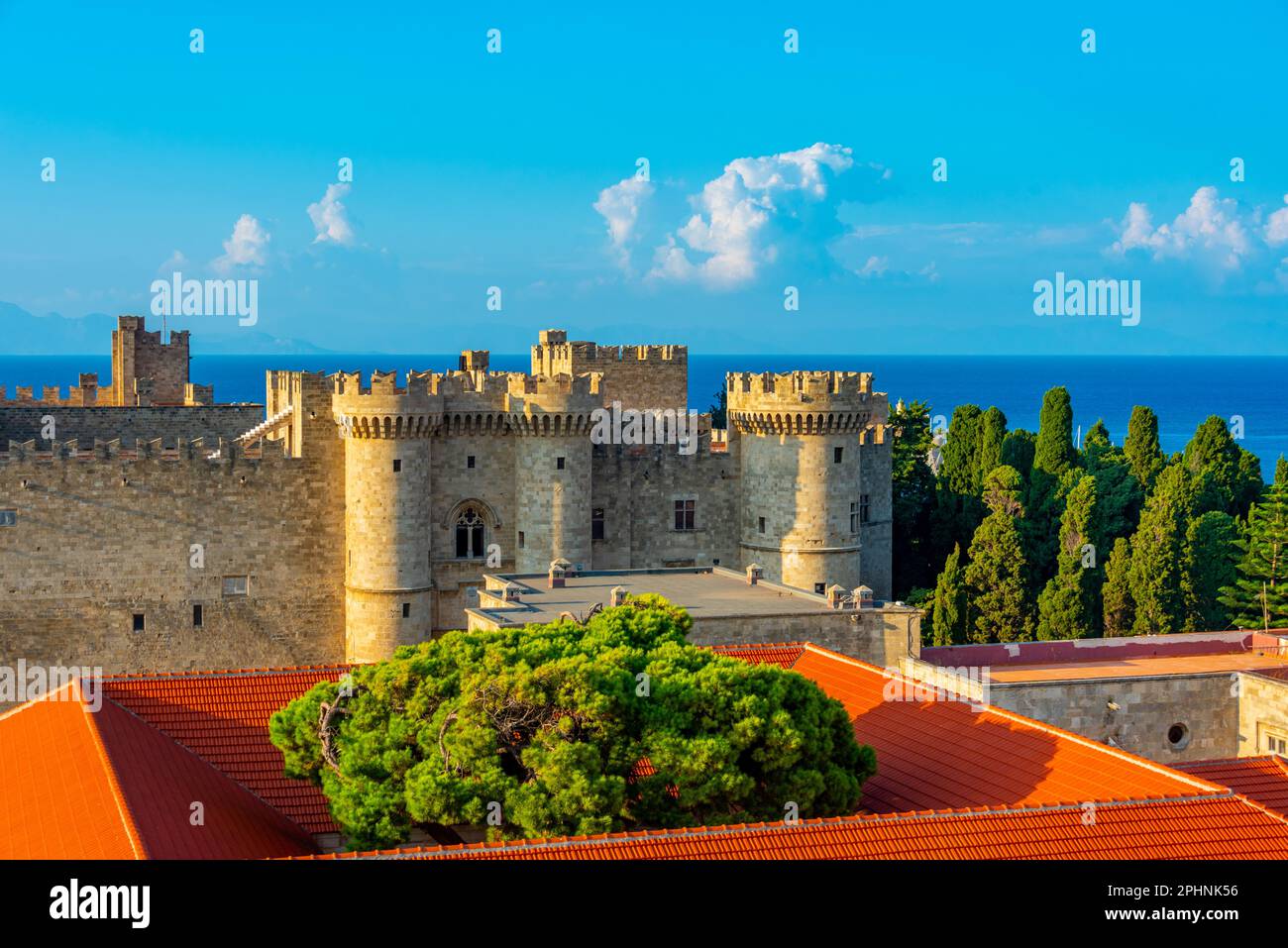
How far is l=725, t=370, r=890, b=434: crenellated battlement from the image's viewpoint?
54.2 metres

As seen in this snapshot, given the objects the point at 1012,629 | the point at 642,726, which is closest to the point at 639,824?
the point at 642,726

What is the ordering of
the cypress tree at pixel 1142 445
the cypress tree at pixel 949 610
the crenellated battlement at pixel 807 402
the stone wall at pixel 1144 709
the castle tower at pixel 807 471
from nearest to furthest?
1. the stone wall at pixel 1144 709
2. the crenellated battlement at pixel 807 402
3. the castle tower at pixel 807 471
4. the cypress tree at pixel 949 610
5. the cypress tree at pixel 1142 445

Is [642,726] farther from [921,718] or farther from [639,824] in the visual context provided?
[921,718]

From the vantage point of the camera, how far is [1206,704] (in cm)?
4012

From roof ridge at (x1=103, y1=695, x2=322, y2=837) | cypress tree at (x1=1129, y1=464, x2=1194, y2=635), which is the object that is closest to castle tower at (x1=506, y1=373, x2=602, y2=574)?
roof ridge at (x1=103, y1=695, x2=322, y2=837)

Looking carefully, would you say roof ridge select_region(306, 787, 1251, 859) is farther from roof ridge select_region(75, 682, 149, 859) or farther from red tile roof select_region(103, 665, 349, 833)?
red tile roof select_region(103, 665, 349, 833)

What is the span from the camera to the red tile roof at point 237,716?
32.8m

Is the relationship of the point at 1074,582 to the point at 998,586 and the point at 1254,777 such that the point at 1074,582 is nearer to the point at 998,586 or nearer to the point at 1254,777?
the point at 998,586
